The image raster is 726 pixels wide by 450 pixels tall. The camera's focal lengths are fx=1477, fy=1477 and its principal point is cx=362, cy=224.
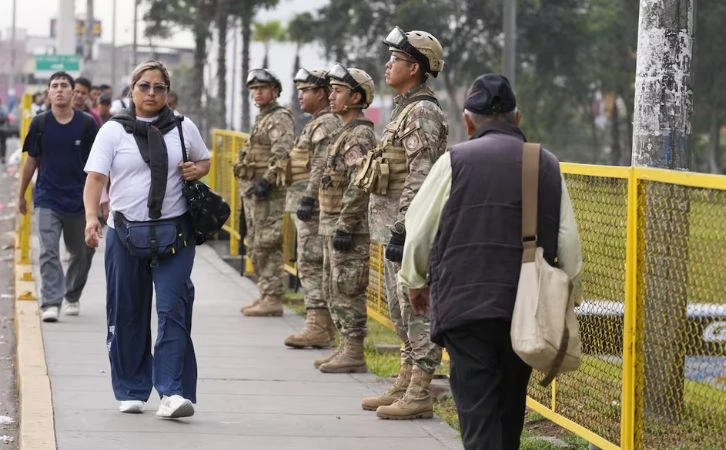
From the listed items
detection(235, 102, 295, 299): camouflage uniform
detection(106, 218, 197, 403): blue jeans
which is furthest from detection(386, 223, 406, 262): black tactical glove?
detection(235, 102, 295, 299): camouflage uniform

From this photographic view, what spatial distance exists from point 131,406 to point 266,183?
419 centimetres

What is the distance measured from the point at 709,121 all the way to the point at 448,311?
4663cm

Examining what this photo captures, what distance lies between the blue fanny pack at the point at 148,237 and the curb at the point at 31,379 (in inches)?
37.8

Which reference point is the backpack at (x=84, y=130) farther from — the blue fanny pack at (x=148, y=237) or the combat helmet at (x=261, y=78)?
the blue fanny pack at (x=148, y=237)

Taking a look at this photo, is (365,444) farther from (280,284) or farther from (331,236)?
(280,284)

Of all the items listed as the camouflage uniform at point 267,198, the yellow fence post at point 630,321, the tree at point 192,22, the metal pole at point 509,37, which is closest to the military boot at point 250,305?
the camouflage uniform at point 267,198

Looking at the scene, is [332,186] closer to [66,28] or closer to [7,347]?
[7,347]

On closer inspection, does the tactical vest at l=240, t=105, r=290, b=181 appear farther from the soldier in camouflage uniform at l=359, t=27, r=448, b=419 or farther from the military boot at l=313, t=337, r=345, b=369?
the soldier in camouflage uniform at l=359, t=27, r=448, b=419

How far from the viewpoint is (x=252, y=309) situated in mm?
12242

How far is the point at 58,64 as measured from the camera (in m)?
28.5

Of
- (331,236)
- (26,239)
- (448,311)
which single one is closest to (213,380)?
(331,236)

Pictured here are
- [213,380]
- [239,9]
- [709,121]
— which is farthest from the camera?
[709,121]

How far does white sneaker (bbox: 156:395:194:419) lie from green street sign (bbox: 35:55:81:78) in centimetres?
2102

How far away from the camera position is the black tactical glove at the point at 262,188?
1169 centimetres
